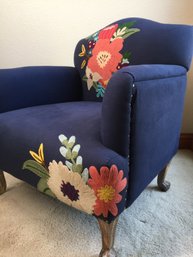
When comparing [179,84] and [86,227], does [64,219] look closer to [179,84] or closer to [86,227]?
[86,227]

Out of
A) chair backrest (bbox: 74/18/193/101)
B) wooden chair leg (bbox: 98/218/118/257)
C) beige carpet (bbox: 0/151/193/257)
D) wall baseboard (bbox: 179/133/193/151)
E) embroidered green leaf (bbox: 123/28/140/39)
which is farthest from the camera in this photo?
wall baseboard (bbox: 179/133/193/151)

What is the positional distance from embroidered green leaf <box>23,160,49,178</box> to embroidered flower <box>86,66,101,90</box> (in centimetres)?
53

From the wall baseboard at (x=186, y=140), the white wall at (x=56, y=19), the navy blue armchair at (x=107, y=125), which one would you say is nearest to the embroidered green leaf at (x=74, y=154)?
the navy blue armchair at (x=107, y=125)

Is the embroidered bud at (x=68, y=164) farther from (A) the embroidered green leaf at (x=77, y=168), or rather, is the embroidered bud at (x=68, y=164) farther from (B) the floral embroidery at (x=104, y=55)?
(B) the floral embroidery at (x=104, y=55)

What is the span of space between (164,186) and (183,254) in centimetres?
36

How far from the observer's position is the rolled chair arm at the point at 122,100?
0.56 meters

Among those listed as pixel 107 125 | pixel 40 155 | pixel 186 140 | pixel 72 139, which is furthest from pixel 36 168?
pixel 186 140

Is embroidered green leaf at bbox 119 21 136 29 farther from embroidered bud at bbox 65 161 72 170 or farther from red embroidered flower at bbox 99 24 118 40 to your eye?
embroidered bud at bbox 65 161 72 170

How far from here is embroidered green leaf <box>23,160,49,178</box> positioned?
0.69m

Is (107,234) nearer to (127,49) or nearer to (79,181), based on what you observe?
(79,181)

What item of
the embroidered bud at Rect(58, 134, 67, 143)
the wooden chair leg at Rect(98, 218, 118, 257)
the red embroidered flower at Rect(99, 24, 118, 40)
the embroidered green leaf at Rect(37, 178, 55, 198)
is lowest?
the wooden chair leg at Rect(98, 218, 118, 257)

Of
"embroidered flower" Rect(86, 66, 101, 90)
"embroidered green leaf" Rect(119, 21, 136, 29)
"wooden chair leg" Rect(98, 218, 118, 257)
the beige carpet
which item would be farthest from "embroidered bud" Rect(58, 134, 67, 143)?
"embroidered green leaf" Rect(119, 21, 136, 29)

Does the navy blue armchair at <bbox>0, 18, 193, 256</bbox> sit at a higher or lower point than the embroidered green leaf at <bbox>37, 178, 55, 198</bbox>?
higher

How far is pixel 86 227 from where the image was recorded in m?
0.86
